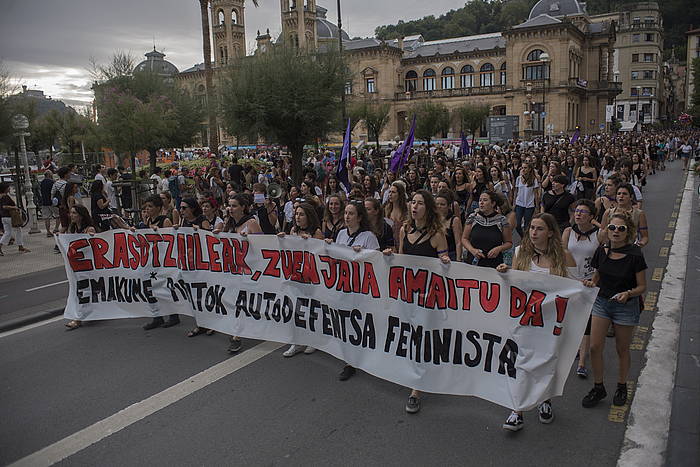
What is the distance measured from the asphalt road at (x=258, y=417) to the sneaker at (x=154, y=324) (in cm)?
58

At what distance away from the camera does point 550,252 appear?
474cm

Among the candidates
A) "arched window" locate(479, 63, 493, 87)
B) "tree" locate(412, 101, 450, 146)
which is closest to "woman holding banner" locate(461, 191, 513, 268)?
"tree" locate(412, 101, 450, 146)

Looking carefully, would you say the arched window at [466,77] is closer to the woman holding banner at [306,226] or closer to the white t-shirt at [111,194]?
the white t-shirt at [111,194]

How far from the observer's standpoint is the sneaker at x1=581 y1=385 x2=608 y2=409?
4742 mm

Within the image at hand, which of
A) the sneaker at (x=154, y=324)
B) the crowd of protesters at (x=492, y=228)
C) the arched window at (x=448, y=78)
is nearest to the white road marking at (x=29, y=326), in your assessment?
the crowd of protesters at (x=492, y=228)

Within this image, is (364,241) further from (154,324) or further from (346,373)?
(154,324)

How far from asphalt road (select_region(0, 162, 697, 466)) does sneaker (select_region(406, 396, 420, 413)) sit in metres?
0.06

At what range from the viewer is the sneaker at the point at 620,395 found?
4.75m

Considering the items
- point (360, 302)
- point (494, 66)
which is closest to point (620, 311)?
point (360, 302)

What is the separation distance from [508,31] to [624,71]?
2250 inches

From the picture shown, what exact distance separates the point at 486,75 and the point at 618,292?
73.2 m

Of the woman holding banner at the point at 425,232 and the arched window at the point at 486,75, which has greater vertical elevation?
the arched window at the point at 486,75

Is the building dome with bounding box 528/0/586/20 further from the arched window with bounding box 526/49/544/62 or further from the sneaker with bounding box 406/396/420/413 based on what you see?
the sneaker with bounding box 406/396/420/413

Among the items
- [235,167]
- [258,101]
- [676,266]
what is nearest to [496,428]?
[676,266]
